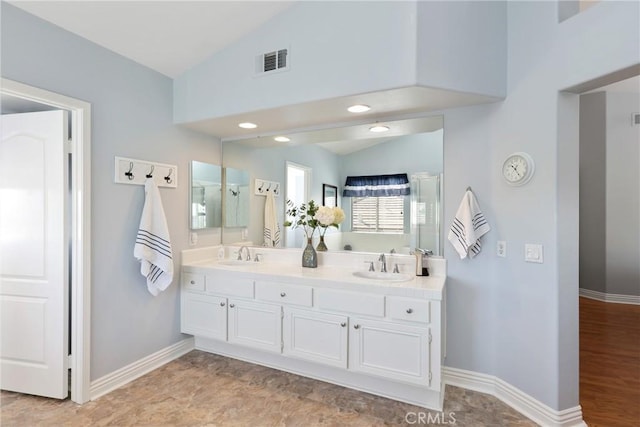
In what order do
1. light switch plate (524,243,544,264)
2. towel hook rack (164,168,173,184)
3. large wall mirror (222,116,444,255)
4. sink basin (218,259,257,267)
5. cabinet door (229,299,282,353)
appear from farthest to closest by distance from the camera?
1. sink basin (218,259,257,267)
2. towel hook rack (164,168,173,184)
3. large wall mirror (222,116,444,255)
4. cabinet door (229,299,282,353)
5. light switch plate (524,243,544,264)

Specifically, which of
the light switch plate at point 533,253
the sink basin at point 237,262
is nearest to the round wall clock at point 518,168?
the light switch plate at point 533,253

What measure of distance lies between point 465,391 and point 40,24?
12.6ft

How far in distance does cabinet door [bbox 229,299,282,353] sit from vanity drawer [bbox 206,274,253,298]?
0.07 m

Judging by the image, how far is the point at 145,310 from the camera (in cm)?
277

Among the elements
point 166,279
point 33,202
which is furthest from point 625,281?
point 33,202

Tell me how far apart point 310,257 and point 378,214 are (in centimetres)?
72

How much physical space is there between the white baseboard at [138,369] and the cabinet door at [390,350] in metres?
1.72

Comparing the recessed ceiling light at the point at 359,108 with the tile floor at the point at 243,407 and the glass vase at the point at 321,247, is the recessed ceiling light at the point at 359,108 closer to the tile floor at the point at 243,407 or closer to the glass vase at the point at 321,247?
the glass vase at the point at 321,247

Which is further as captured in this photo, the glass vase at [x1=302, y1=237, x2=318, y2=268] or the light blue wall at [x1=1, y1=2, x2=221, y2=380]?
the glass vase at [x1=302, y1=237, x2=318, y2=268]

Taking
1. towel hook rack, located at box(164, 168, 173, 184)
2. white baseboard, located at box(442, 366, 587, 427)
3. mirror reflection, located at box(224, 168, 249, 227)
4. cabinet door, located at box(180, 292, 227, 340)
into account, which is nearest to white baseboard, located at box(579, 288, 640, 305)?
white baseboard, located at box(442, 366, 587, 427)

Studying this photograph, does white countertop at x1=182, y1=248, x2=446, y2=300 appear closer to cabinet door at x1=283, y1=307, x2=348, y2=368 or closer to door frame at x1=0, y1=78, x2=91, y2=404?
cabinet door at x1=283, y1=307, x2=348, y2=368

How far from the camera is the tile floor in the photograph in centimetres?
210

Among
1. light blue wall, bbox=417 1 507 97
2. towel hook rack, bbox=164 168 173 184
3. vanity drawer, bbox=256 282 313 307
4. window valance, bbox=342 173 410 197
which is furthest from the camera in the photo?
towel hook rack, bbox=164 168 173 184

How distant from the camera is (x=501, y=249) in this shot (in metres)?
2.38
